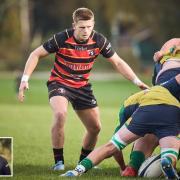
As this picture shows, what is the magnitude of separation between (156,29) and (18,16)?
1377 cm

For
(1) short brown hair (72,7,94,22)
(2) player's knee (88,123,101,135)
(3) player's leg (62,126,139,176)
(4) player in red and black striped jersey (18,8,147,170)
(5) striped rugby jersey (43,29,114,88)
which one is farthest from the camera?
(2) player's knee (88,123,101,135)

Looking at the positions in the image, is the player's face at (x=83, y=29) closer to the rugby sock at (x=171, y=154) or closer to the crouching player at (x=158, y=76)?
the crouching player at (x=158, y=76)

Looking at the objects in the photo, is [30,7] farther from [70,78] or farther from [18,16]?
[70,78]

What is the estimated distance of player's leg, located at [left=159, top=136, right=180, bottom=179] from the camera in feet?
31.1

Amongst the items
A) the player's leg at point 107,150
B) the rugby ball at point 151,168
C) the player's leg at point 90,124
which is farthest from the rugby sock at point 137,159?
the player's leg at point 90,124

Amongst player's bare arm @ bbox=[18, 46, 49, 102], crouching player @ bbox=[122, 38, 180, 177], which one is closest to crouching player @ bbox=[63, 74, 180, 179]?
crouching player @ bbox=[122, 38, 180, 177]

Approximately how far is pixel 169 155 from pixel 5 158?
75.3 inches

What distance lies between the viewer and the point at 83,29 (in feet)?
36.9

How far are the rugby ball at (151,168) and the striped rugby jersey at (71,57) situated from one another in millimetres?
1804

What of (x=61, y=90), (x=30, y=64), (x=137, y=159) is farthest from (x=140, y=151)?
(x=30, y=64)

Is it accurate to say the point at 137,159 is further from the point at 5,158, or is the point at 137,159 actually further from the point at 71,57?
the point at 71,57

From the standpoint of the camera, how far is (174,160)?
9.60 meters

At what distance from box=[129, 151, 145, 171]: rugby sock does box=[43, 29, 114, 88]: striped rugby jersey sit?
1.52 metres

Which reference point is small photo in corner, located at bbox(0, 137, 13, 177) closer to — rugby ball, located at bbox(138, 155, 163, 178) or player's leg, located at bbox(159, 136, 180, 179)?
rugby ball, located at bbox(138, 155, 163, 178)
